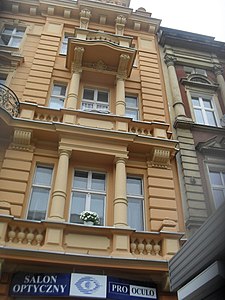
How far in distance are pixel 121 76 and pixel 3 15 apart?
6.31 m

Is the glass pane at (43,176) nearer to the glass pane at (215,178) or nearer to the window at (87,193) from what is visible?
the window at (87,193)

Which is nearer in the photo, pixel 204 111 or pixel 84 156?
pixel 84 156

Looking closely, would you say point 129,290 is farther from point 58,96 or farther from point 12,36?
point 12,36

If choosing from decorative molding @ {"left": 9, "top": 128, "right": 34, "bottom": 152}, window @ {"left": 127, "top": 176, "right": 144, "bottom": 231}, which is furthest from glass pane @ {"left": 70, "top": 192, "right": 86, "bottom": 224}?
decorative molding @ {"left": 9, "top": 128, "right": 34, "bottom": 152}

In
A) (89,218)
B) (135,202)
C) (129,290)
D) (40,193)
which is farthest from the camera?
(135,202)

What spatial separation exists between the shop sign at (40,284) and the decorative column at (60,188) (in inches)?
54.8

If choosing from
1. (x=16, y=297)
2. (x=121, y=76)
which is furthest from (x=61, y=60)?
(x=16, y=297)

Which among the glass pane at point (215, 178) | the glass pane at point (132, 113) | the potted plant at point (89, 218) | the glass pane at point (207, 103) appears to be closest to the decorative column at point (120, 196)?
the potted plant at point (89, 218)

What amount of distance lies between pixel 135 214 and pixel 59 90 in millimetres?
5727

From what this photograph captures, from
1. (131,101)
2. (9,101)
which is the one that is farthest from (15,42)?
(131,101)

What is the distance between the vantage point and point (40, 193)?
909 cm

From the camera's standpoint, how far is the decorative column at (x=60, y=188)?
8070mm

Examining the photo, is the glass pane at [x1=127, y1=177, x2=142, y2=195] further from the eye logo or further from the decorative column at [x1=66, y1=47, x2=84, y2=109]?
the decorative column at [x1=66, y1=47, x2=84, y2=109]

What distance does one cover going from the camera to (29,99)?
35.4 feet
